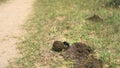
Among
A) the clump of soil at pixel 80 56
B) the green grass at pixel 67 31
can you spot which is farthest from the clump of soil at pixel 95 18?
the clump of soil at pixel 80 56

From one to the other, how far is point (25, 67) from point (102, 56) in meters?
1.85

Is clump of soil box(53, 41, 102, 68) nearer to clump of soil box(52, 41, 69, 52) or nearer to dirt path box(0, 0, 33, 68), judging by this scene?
clump of soil box(52, 41, 69, 52)

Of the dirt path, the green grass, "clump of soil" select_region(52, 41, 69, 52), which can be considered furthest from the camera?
the dirt path

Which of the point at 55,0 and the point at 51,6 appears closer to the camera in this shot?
the point at 51,6

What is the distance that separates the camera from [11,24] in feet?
32.3

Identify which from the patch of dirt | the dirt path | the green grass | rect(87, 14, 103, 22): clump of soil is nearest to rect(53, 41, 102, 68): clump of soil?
the patch of dirt

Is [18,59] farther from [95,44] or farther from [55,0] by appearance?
[55,0]

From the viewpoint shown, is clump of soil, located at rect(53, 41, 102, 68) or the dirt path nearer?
clump of soil, located at rect(53, 41, 102, 68)

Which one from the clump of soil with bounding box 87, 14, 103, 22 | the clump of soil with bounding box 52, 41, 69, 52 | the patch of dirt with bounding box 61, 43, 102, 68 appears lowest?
the patch of dirt with bounding box 61, 43, 102, 68

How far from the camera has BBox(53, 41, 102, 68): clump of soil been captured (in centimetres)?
636

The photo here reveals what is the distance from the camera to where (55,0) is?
12992mm

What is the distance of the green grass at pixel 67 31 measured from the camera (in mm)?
6930

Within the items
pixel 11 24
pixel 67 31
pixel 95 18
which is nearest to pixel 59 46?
pixel 67 31

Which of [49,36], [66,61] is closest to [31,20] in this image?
[49,36]
